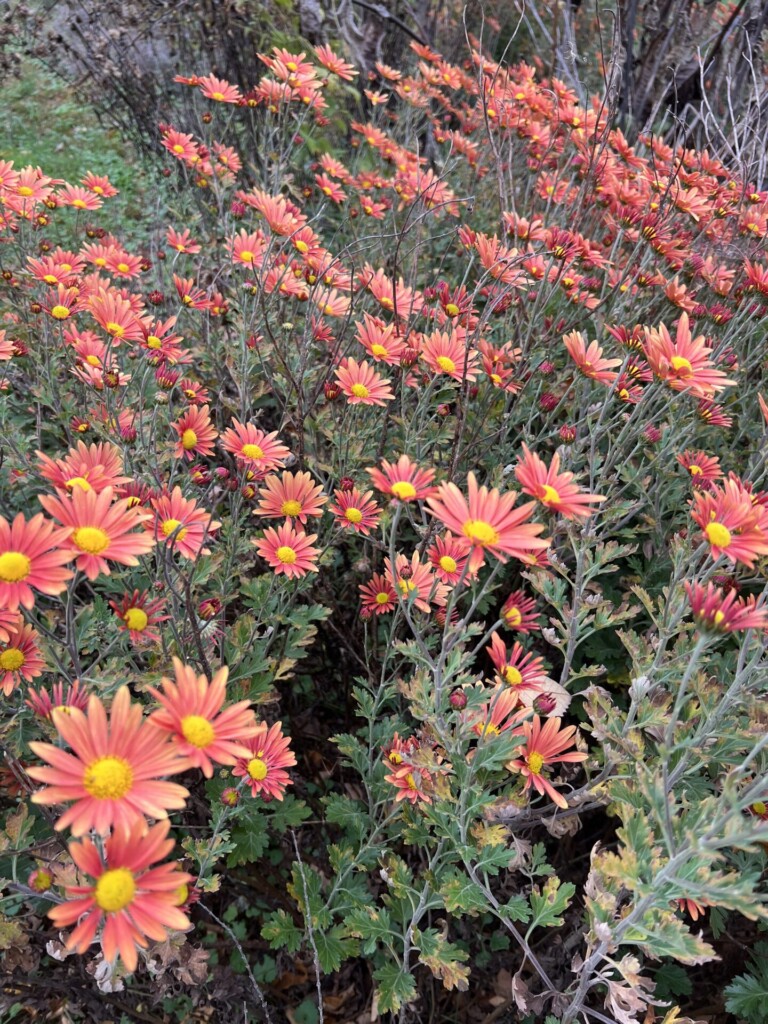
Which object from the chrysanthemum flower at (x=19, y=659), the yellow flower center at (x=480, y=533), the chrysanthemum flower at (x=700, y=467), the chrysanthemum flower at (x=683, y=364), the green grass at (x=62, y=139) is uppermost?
the chrysanthemum flower at (x=683, y=364)

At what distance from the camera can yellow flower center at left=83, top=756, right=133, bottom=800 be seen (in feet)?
3.63

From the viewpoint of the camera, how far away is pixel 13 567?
133 centimetres

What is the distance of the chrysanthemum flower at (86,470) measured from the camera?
5.19ft

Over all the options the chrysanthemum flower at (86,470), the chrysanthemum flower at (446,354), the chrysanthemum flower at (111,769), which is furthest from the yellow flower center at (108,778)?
the chrysanthemum flower at (446,354)

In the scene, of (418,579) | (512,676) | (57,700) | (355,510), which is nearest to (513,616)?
(512,676)

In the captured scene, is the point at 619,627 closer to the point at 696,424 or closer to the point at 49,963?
the point at 696,424

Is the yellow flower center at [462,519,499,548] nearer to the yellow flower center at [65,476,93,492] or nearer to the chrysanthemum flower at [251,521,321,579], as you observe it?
the chrysanthemum flower at [251,521,321,579]

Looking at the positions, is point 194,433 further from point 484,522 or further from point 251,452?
point 484,522

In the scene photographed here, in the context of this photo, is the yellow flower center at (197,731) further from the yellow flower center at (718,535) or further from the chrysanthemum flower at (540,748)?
the yellow flower center at (718,535)

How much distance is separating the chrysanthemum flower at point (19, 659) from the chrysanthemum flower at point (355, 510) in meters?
0.89

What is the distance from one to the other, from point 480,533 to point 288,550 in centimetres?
75

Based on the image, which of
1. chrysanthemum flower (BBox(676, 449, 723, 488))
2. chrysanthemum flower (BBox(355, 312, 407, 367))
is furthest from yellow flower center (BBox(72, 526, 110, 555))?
chrysanthemum flower (BBox(676, 449, 723, 488))

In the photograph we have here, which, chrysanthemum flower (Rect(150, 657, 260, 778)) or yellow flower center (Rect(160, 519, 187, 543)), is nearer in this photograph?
chrysanthemum flower (Rect(150, 657, 260, 778))

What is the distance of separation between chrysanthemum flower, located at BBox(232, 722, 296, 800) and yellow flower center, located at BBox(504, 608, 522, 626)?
641 mm
